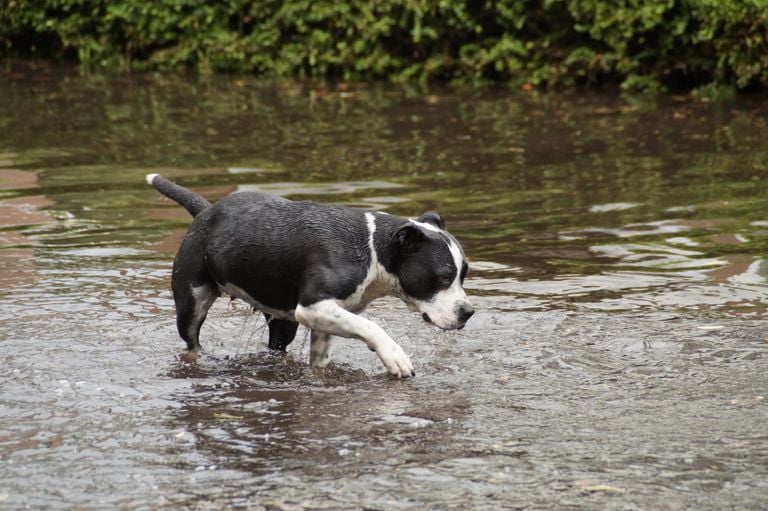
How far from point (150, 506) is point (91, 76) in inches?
645

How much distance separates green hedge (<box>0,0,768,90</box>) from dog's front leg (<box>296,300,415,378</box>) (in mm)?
10368

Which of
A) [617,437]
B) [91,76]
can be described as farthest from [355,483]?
[91,76]

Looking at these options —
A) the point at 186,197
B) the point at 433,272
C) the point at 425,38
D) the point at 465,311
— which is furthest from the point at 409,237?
the point at 425,38

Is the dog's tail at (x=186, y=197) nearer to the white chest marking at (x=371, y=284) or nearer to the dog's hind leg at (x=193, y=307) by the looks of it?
the dog's hind leg at (x=193, y=307)

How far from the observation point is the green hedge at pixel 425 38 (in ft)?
56.2

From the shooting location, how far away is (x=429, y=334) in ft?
27.9

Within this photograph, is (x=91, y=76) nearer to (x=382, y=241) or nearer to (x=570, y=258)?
(x=570, y=258)

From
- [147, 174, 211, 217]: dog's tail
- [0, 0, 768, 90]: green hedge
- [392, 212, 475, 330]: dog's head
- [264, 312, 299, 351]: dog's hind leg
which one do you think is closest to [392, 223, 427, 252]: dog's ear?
[392, 212, 475, 330]: dog's head

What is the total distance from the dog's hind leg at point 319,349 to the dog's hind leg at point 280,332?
15.1 inches

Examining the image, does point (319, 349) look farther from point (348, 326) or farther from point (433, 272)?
point (433, 272)

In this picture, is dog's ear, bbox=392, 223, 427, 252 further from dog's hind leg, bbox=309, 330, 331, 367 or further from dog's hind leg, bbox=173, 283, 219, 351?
dog's hind leg, bbox=173, 283, 219, 351

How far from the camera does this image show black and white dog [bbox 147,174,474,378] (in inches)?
283

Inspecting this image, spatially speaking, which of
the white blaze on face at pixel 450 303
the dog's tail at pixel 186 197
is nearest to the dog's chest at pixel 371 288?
the white blaze on face at pixel 450 303

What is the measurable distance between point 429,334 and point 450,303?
53.2 inches
